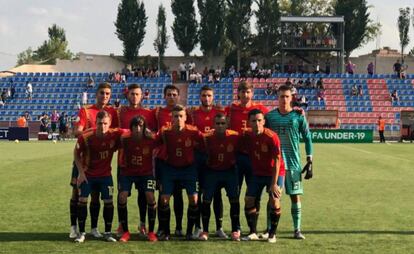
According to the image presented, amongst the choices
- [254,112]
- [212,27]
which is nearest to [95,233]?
[254,112]

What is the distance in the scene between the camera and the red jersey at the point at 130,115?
8.59 m

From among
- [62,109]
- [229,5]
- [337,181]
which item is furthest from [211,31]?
[337,181]

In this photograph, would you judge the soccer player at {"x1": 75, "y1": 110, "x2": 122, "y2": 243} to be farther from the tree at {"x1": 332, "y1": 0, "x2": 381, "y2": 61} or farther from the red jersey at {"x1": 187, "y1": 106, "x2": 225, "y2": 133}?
the tree at {"x1": 332, "y1": 0, "x2": 381, "y2": 61}

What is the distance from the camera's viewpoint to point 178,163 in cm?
820

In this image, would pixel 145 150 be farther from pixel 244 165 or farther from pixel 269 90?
pixel 269 90

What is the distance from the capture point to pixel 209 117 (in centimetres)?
863

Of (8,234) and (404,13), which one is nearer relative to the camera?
(8,234)

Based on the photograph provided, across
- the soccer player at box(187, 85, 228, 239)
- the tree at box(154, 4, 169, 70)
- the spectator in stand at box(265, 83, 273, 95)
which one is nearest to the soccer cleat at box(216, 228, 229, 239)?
the soccer player at box(187, 85, 228, 239)

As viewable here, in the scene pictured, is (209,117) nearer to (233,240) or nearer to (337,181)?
(233,240)

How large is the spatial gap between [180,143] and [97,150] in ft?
3.72

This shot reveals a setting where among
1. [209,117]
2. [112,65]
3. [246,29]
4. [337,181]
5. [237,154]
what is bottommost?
[337,181]

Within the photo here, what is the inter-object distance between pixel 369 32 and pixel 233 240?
73338 millimetres

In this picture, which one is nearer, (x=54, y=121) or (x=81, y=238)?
(x=81, y=238)

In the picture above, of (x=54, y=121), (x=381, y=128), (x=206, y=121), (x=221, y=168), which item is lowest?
(x=381, y=128)
